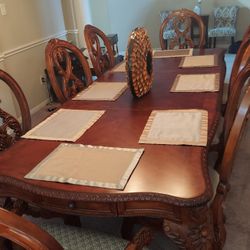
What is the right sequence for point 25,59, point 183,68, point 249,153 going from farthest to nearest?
point 25,59 < point 249,153 < point 183,68

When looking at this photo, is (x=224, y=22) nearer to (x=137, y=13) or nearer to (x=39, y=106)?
(x=137, y=13)

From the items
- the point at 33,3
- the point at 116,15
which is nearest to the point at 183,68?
the point at 33,3

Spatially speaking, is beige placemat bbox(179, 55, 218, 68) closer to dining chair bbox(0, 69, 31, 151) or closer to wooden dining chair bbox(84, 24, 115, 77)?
wooden dining chair bbox(84, 24, 115, 77)

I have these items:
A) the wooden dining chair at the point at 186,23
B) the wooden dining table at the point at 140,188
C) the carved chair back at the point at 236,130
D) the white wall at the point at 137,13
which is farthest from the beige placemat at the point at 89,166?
the white wall at the point at 137,13

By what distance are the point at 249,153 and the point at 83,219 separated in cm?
138

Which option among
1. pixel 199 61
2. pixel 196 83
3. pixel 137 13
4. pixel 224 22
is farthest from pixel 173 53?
pixel 137 13

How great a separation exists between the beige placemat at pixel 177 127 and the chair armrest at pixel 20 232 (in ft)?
2.29

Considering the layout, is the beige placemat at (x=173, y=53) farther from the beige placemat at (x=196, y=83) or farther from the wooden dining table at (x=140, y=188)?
the wooden dining table at (x=140, y=188)

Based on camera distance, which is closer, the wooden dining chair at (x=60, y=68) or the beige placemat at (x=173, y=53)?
the wooden dining chair at (x=60, y=68)

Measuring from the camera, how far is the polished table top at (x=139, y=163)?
0.96m

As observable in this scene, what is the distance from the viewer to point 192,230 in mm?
1008

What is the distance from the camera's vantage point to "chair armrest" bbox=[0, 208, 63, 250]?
0.58 m

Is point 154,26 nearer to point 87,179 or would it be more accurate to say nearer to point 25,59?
point 25,59

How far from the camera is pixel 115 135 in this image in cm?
133
